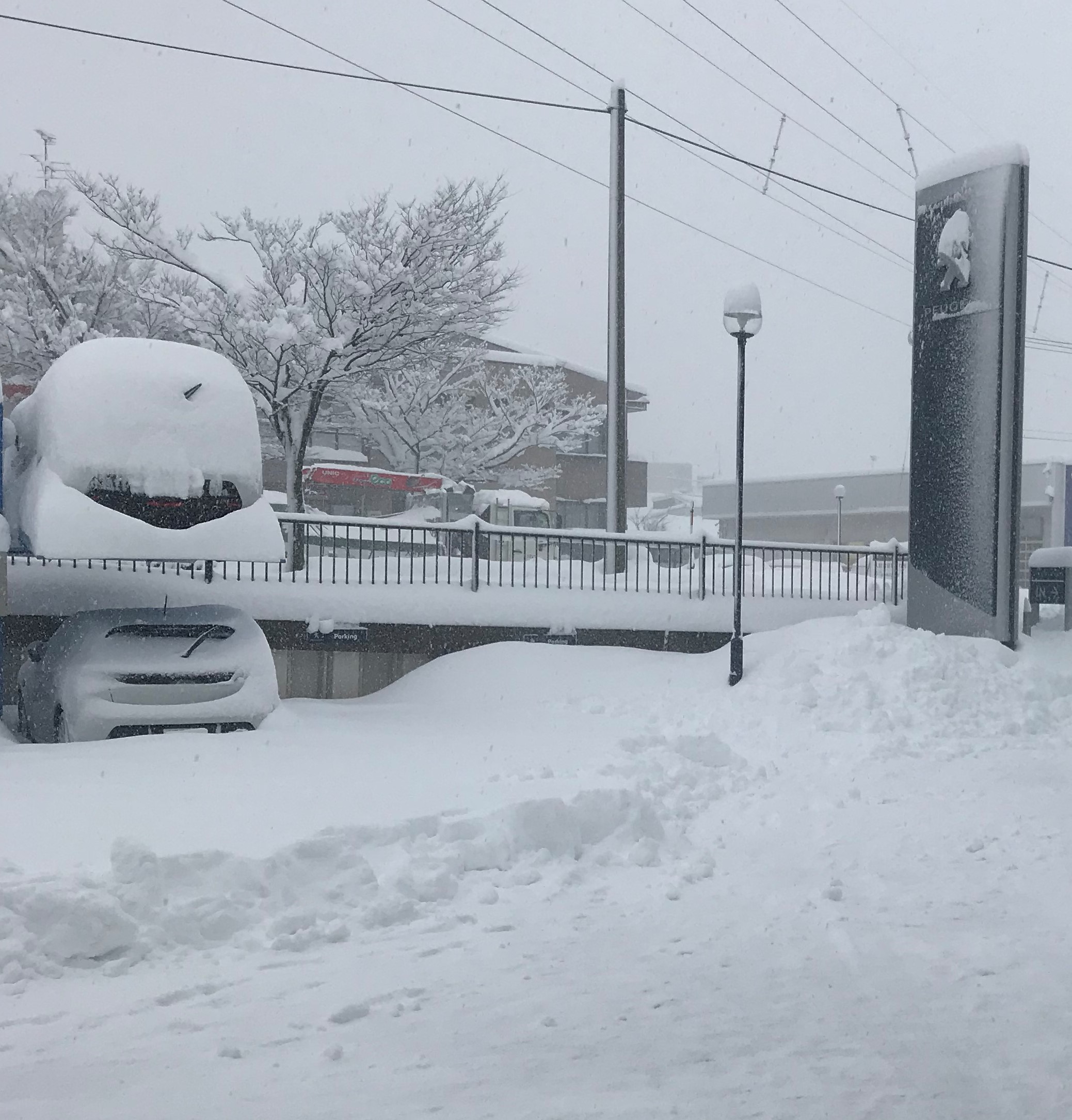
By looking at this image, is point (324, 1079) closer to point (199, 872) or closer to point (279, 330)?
point (199, 872)

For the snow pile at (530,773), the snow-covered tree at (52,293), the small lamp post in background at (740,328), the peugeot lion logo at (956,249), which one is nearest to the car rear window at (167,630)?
the snow pile at (530,773)

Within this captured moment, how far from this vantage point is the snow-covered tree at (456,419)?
94.0ft

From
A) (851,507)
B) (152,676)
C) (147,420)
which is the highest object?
(147,420)

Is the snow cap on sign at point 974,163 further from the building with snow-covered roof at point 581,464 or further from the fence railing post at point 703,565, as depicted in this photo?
the building with snow-covered roof at point 581,464

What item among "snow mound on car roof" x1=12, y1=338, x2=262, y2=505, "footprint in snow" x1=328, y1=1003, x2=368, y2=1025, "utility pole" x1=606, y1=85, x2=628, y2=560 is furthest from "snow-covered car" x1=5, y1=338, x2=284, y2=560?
"utility pole" x1=606, y1=85, x2=628, y2=560

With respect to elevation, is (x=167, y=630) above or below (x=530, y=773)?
above

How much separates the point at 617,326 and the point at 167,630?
397 inches

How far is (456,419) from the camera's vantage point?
2927 centimetres

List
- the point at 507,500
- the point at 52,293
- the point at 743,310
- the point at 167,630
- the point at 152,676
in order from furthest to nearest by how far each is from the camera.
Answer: the point at 507,500 < the point at 52,293 < the point at 743,310 < the point at 167,630 < the point at 152,676

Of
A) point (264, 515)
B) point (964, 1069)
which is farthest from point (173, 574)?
point (964, 1069)

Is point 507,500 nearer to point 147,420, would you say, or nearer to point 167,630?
point 147,420

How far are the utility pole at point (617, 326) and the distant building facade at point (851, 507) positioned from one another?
29982 mm

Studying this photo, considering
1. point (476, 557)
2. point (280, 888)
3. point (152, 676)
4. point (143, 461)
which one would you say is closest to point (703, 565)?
point (476, 557)

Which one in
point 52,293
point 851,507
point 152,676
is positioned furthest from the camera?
point 851,507
